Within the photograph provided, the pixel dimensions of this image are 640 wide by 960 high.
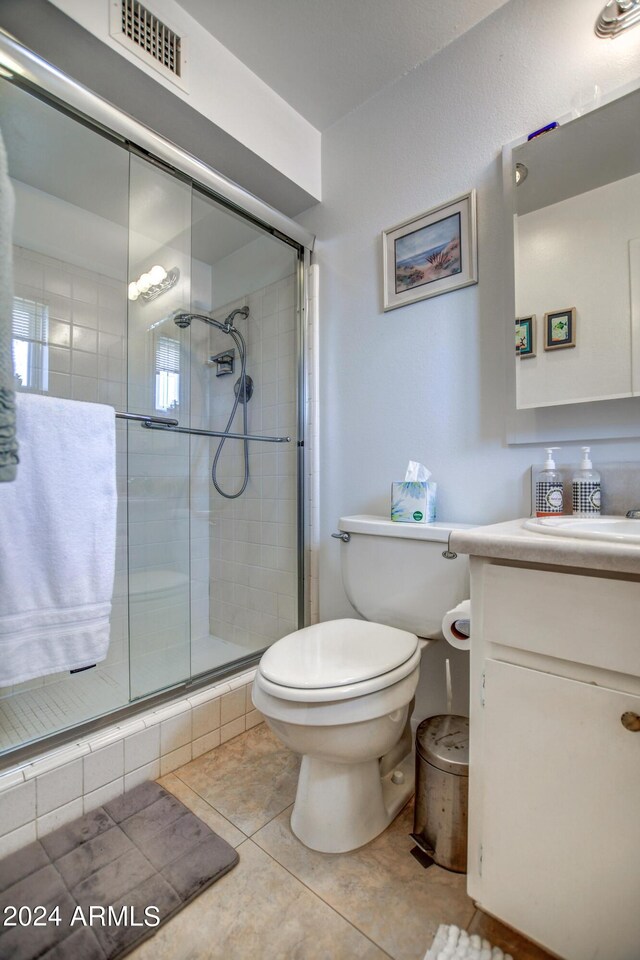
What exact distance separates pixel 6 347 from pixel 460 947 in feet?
3.96

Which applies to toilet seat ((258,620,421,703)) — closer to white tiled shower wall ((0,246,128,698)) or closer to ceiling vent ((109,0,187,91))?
white tiled shower wall ((0,246,128,698))

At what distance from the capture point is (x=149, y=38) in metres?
1.20

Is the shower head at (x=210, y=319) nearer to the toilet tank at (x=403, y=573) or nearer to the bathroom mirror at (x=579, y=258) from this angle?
the toilet tank at (x=403, y=573)

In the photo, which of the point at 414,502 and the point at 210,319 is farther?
the point at 210,319

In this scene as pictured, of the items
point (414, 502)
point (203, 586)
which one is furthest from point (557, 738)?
point (203, 586)

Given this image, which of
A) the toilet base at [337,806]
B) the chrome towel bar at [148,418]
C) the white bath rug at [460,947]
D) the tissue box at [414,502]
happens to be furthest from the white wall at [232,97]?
the white bath rug at [460,947]

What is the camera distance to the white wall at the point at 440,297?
3.88 ft

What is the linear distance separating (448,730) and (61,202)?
2116 mm

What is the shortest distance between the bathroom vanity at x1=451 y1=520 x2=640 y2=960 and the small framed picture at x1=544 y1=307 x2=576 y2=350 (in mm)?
612

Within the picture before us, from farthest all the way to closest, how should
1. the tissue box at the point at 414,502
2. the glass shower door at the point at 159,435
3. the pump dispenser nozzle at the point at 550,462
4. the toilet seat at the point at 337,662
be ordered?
1. the glass shower door at the point at 159,435
2. the tissue box at the point at 414,502
3. the pump dispenser nozzle at the point at 550,462
4. the toilet seat at the point at 337,662

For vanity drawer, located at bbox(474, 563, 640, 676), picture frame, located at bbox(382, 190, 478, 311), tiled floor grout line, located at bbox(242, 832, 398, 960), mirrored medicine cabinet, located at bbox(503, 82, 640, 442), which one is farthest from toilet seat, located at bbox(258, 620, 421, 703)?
picture frame, located at bbox(382, 190, 478, 311)

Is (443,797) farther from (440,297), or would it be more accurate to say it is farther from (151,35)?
(151,35)

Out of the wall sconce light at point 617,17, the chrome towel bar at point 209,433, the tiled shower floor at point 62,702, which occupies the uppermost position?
the wall sconce light at point 617,17

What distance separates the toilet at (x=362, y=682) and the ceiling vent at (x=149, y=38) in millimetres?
1419
